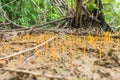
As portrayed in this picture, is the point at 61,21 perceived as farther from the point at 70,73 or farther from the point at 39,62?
the point at 70,73

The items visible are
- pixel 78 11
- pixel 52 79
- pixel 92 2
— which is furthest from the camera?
pixel 92 2

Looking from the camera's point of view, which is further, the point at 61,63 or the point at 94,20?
the point at 94,20

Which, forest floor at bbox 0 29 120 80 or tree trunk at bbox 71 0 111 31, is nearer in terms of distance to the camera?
forest floor at bbox 0 29 120 80

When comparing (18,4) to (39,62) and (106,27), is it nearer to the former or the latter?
(106,27)

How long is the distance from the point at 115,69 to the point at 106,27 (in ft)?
8.80

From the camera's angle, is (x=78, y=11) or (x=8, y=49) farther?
(x=78, y=11)

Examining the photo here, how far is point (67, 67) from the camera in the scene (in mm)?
1604

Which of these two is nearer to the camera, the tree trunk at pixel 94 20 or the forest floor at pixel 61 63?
the forest floor at pixel 61 63

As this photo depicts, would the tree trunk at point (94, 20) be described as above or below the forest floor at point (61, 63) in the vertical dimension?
above

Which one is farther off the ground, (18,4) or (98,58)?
(18,4)

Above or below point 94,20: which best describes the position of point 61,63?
below

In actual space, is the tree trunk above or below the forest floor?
above

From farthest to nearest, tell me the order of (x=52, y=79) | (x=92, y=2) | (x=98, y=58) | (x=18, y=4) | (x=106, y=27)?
(x=18, y=4), (x=106, y=27), (x=92, y=2), (x=98, y=58), (x=52, y=79)

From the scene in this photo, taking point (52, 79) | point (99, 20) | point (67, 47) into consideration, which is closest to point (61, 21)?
point (99, 20)
